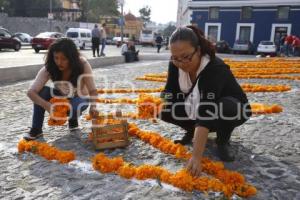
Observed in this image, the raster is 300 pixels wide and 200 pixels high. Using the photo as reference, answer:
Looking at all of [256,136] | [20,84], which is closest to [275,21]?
[20,84]

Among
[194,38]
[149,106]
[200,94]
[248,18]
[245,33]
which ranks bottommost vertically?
[149,106]

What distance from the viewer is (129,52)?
68.3 ft

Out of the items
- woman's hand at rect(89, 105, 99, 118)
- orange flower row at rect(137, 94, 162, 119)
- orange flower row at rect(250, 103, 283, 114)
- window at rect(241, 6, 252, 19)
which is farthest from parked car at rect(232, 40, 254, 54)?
woman's hand at rect(89, 105, 99, 118)

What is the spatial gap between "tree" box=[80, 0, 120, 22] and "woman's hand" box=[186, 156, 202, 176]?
80.1 meters

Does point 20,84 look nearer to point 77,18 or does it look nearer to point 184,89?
point 184,89

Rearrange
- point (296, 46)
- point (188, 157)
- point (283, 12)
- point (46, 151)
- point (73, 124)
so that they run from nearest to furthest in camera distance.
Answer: point (188, 157), point (46, 151), point (73, 124), point (296, 46), point (283, 12)

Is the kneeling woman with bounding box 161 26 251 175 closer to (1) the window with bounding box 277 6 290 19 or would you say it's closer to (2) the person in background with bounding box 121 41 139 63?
(2) the person in background with bounding box 121 41 139 63

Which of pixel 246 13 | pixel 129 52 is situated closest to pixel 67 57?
pixel 129 52

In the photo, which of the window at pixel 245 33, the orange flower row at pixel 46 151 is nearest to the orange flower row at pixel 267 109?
the orange flower row at pixel 46 151

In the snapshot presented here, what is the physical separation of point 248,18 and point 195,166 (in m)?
42.6

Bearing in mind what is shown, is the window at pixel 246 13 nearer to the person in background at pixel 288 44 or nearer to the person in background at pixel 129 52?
the person in background at pixel 288 44

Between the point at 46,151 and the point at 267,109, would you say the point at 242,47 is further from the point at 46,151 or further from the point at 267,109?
the point at 46,151

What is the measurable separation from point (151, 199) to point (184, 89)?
1341 mm

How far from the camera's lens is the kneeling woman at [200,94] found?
3.28 m
